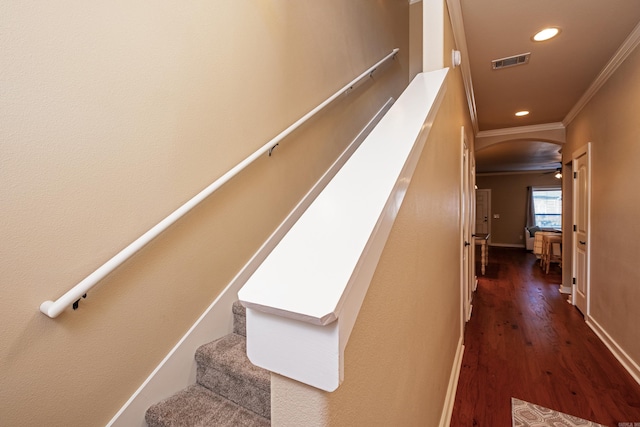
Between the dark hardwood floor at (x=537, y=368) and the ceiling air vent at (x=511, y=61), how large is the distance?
102 inches

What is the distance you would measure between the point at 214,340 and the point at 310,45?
2028 mm

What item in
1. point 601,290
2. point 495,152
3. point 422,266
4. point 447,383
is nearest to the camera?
point 422,266

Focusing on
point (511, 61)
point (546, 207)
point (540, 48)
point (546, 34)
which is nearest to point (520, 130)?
point (511, 61)

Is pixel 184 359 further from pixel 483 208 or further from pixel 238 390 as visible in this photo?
pixel 483 208

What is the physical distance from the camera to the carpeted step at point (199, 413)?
3.53 ft

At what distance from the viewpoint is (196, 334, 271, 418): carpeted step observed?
112 centimetres

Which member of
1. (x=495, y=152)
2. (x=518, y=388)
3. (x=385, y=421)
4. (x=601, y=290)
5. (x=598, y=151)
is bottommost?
(x=518, y=388)

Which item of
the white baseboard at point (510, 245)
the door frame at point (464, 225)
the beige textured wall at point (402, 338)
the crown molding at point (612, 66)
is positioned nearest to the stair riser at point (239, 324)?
the beige textured wall at point (402, 338)

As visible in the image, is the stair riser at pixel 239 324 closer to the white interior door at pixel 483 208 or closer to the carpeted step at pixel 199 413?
the carpeted step at pixel 199 413

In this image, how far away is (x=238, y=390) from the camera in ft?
3.84

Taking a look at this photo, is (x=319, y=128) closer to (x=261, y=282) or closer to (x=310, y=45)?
(x=310, y=45)

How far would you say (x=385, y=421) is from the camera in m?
0.68

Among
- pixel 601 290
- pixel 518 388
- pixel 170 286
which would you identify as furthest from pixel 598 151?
pixel 170 286

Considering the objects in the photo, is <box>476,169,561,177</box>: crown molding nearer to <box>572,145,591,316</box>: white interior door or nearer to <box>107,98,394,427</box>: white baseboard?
<box>572,145,591,316</box>: white interior door
